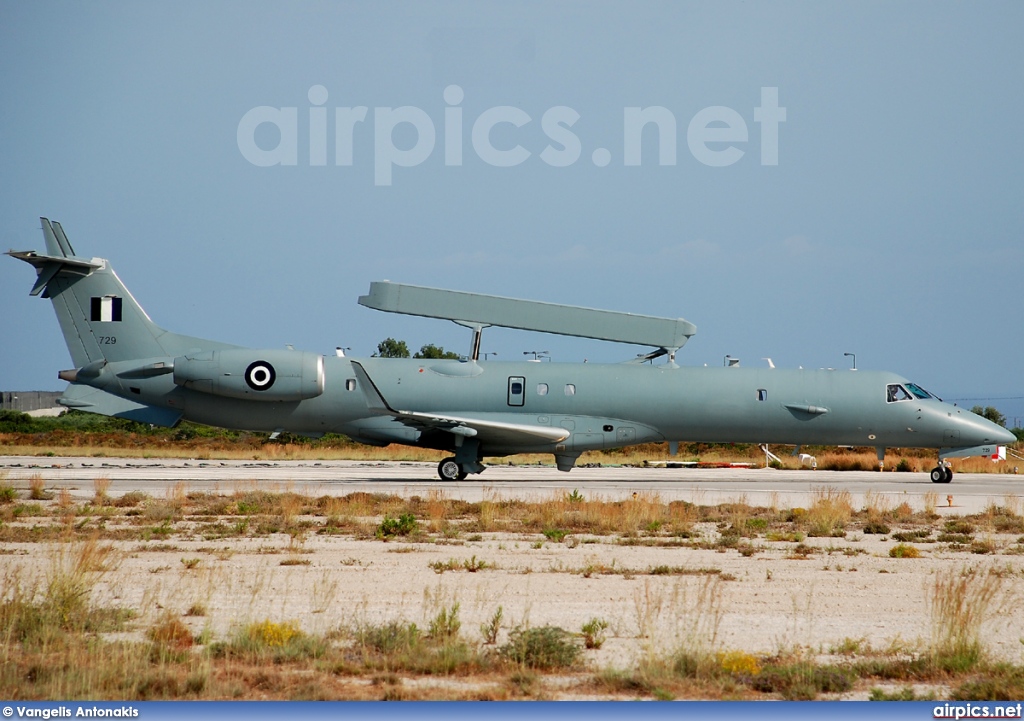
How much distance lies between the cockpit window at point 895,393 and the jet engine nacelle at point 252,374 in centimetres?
1706

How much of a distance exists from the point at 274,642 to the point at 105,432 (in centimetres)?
6130

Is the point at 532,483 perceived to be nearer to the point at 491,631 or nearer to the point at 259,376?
the point at 259,376

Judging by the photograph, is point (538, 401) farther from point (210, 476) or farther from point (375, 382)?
point (210, 476)

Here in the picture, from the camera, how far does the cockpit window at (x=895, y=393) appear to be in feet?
99.5

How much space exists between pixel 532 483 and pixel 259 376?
8.44m

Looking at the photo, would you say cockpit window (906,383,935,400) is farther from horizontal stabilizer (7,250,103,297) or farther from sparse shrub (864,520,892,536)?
horizontal stabilizer (7,250,103,297)

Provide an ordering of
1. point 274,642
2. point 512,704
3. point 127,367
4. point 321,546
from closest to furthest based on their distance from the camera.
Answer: point 512,704 → point 274,642 → point 321,546 → point 127,367

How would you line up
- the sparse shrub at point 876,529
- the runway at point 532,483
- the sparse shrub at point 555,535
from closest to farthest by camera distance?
1. the sparse shrub at point 555,535
2. the sparse shrub at point 876,529
3. the runway at point 532,483

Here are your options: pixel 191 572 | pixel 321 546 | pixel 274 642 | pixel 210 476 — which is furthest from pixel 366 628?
pixel 210 476

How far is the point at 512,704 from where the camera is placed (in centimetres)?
681

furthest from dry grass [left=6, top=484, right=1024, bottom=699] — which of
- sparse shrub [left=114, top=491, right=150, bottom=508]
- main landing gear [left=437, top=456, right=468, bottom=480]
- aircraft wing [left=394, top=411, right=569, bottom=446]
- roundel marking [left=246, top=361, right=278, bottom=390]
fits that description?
main landing gear [left=437, top=456, right=468, bottom=480]

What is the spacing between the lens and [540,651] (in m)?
8.09

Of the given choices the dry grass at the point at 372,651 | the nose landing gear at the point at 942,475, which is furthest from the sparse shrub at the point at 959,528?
the nose landing gear at the point at 942,475

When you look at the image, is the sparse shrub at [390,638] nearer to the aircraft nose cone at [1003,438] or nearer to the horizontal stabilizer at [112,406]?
the horizontal stabilizer at [112,406]
